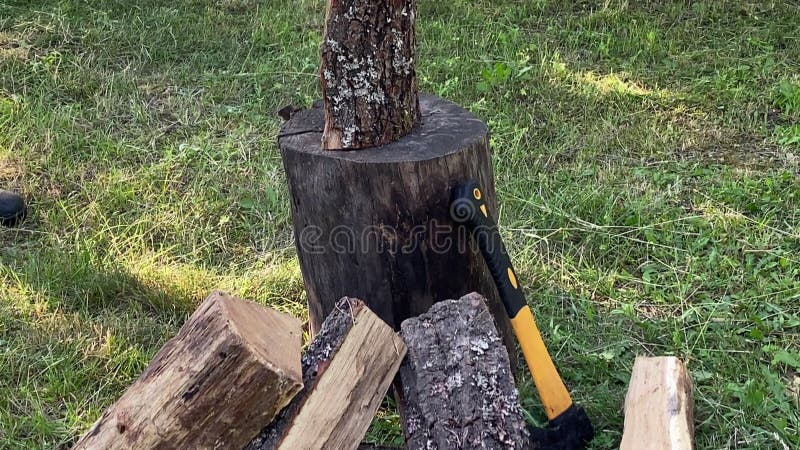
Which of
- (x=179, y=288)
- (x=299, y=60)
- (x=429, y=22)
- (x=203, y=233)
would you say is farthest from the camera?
(x=429, y=22)

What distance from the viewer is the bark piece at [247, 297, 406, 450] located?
177cm

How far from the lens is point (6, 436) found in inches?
91.8

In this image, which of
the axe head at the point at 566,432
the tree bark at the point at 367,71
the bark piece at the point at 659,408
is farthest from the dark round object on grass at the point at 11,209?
the bark piece at the point at 659,408

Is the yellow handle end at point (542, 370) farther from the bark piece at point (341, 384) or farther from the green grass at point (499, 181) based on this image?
the bark piece at point (341, 384)

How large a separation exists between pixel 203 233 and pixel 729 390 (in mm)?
2321

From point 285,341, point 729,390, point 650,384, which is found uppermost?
point 285,341

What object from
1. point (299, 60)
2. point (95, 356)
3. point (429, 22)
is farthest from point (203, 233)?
point (429, 22)

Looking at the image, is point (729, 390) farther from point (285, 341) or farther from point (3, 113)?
point (3, 113)

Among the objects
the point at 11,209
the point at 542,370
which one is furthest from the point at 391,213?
the point at 11,209

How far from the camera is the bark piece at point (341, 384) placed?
69.8 inches

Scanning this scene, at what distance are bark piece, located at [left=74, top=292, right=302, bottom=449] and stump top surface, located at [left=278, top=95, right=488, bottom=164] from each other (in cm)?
62

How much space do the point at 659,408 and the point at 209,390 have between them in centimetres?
128

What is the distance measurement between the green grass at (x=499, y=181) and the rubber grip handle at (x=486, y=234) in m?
0.45

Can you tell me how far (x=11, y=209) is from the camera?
343 cm
